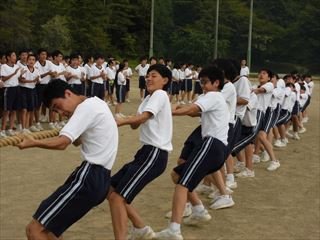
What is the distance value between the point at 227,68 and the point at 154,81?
1.59 metres

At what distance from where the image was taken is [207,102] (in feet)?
17.7

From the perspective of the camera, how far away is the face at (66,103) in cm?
397

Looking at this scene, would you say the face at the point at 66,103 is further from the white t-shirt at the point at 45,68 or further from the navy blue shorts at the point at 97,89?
the navy blue shorts at the point at 97,89

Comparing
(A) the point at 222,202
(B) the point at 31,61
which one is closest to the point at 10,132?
(B) the point at 31,61

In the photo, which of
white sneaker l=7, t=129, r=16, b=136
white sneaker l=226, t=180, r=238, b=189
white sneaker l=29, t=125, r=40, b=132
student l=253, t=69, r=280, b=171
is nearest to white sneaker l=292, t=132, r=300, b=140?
student l=253, t=69, r=280, b=171

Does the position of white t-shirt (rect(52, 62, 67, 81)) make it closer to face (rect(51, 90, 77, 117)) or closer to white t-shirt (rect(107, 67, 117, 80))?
white t-shirt (rect(107, 67, 117, 80))

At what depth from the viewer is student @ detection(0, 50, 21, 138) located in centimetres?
1097

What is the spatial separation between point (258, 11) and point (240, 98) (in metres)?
59.8

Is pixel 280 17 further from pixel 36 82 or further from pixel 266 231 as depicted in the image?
pixel 266 231

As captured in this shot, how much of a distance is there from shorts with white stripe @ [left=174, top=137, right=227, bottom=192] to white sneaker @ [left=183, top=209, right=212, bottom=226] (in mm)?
670

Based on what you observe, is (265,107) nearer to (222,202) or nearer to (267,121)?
(267,121)

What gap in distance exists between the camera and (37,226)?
3990mm

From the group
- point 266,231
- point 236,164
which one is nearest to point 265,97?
point 236,164

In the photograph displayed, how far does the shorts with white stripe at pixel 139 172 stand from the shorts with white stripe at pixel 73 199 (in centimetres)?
76
